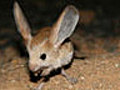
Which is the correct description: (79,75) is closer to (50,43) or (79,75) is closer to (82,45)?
(50,43)

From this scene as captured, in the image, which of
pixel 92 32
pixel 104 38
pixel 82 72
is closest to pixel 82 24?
pixel 92 32

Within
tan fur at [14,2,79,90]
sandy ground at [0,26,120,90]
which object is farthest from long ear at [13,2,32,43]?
sandy ground at [0,26,120,90]

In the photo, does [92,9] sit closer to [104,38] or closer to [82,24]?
[82,24]

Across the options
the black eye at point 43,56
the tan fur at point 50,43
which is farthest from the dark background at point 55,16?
the black eye at point 43,56

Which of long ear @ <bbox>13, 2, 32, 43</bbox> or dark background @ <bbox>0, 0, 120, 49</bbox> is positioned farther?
dark background @ <bbox>0, 0, 120, 49</bbox>

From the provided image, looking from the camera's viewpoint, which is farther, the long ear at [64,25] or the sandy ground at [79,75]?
the sandy ground at [79,75]

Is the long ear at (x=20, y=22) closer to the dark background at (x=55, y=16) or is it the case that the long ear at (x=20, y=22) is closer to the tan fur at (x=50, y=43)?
the tan fur at (x=50, y=43)

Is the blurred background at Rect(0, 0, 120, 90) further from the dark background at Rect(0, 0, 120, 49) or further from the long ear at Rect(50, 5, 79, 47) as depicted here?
the long ear at Rect(50, 5, 79, 47)

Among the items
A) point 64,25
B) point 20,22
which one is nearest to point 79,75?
point 64,25
